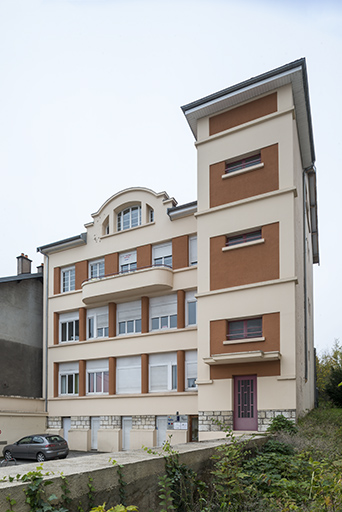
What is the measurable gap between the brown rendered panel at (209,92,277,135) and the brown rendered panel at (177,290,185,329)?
811 cm

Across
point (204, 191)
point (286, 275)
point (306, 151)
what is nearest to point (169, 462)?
point (286, 275)

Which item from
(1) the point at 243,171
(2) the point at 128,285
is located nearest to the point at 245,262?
(1) the point at 243,171

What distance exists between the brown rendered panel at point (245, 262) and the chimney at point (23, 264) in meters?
17.0

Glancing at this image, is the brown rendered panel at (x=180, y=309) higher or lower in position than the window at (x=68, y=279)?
lower

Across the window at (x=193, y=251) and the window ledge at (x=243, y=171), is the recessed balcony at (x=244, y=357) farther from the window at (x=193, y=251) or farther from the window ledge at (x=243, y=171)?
the window ledge at (x=243, y=171)

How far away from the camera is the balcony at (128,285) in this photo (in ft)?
84.8

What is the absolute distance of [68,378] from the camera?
29703mm

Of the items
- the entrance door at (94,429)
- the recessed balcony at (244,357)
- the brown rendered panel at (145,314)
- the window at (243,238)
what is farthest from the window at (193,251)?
the entrance door at (94,429)

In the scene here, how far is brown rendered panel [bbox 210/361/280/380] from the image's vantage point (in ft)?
64.1

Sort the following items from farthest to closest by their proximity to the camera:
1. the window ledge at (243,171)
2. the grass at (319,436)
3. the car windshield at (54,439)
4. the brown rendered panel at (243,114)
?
1. the car windshield at (54,439)
2. the brown rendered panel at (243,114)
3. the window ledge at (243,171)
4. the grass at (319,436)

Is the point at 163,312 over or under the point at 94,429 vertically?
over

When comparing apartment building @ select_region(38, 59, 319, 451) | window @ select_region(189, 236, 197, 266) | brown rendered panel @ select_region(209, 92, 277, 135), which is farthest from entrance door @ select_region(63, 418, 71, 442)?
brown rendered panel @ select_region(209, 92, 277, 135)

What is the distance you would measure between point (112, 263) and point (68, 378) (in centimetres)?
728

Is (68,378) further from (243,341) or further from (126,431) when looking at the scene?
(243,341)
